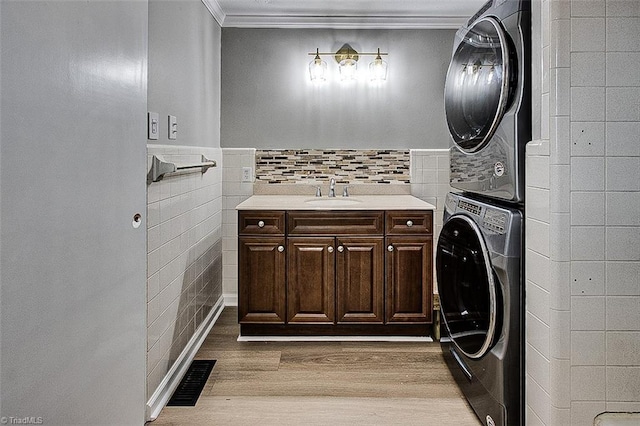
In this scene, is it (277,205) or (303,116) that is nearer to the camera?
(277,205)

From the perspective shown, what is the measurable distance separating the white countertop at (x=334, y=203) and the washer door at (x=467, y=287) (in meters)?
0.69

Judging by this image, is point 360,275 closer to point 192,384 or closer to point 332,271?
point 332,271

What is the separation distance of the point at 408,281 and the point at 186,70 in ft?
5.98

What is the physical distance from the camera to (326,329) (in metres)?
3.25

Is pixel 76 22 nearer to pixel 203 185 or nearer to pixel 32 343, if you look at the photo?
pixel 32 343

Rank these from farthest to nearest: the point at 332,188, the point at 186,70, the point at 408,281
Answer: the point at 332,188
the point at 408,281
the point at 186,70

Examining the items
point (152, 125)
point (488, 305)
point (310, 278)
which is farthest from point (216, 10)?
point (488, 305)

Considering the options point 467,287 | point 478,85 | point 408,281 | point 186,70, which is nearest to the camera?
point 478,85

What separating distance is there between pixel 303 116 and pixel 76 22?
266cm

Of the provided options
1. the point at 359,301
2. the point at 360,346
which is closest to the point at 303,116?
the point at 359,301

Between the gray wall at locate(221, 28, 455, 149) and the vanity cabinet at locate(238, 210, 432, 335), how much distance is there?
953 millimetres

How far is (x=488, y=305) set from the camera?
76.4 inches

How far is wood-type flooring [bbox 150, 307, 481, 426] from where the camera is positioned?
222cm

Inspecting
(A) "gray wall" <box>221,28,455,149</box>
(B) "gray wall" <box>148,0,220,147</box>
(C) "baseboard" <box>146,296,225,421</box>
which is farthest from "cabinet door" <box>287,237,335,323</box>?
(A) "gray wall" <box>221,28,455,149</box>
